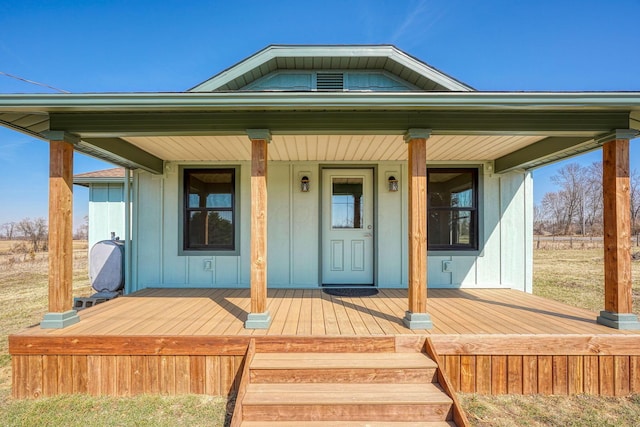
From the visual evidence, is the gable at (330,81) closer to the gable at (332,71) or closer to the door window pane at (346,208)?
the gable at (332,71)

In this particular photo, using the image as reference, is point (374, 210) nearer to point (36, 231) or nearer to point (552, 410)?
point (552, 410)

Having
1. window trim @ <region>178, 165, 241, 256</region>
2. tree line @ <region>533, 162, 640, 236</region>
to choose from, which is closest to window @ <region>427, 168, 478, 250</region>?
window trim @ <region>178, 165, 241, 256</region>

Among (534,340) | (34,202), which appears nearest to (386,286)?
(534,340)

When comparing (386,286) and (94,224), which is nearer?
(386,286)

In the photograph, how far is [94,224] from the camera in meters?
7.84

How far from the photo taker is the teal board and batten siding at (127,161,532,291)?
535 cm

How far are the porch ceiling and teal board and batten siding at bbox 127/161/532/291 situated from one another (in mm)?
323

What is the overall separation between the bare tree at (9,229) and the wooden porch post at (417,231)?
2977 centimetres

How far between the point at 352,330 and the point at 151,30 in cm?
1319

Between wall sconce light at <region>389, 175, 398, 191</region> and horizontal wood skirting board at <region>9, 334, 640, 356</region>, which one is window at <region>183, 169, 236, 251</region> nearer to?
horizontal wood skirting board at <region>9, 334, 640, 356</region>

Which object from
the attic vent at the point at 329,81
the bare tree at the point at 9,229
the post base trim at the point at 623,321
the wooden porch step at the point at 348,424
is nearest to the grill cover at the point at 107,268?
the wooden porch step at the point at 348,424

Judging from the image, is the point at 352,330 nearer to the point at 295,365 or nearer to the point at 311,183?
the point at 295,365

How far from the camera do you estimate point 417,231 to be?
10.7ft

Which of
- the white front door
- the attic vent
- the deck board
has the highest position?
the attic vent
